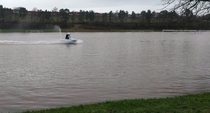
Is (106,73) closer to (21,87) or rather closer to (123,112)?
(21,87)

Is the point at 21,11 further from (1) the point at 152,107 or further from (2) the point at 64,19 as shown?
(1) the point at 152,107

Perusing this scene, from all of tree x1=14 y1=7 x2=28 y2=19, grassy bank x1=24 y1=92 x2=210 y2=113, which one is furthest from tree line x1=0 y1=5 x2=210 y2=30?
grassy bank x1=24 y1=92 x2=210 y2=113

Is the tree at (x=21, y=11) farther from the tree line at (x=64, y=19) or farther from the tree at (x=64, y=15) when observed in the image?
the tree at (x=64, y=15)

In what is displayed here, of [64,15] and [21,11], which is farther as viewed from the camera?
[21,11]

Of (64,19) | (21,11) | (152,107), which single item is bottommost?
(152,107)

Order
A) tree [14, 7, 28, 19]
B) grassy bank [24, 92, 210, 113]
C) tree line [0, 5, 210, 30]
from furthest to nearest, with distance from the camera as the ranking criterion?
1. tree [14, 7, 28, 19]
2. tree line [0, 5, 210, 30]
3. grassy bank [24, 92, 210, 113]

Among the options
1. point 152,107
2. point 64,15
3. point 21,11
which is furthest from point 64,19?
point 152,107

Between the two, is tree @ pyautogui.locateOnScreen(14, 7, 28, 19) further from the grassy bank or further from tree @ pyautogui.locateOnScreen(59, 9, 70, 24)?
the grassy bank

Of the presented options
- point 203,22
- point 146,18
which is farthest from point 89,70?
point 146,18

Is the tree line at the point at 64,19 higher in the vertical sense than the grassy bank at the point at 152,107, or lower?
higher

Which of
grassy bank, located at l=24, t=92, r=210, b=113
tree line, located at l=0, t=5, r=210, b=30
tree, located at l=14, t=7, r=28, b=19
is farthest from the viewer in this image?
tree, located at l=14, t=7, r=28, b=19

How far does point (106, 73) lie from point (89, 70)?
1972 millimetres

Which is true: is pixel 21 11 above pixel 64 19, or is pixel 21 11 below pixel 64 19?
above

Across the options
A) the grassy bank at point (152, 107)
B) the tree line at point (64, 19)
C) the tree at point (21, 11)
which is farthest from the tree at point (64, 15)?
the grassy bank at point (152, 107)
